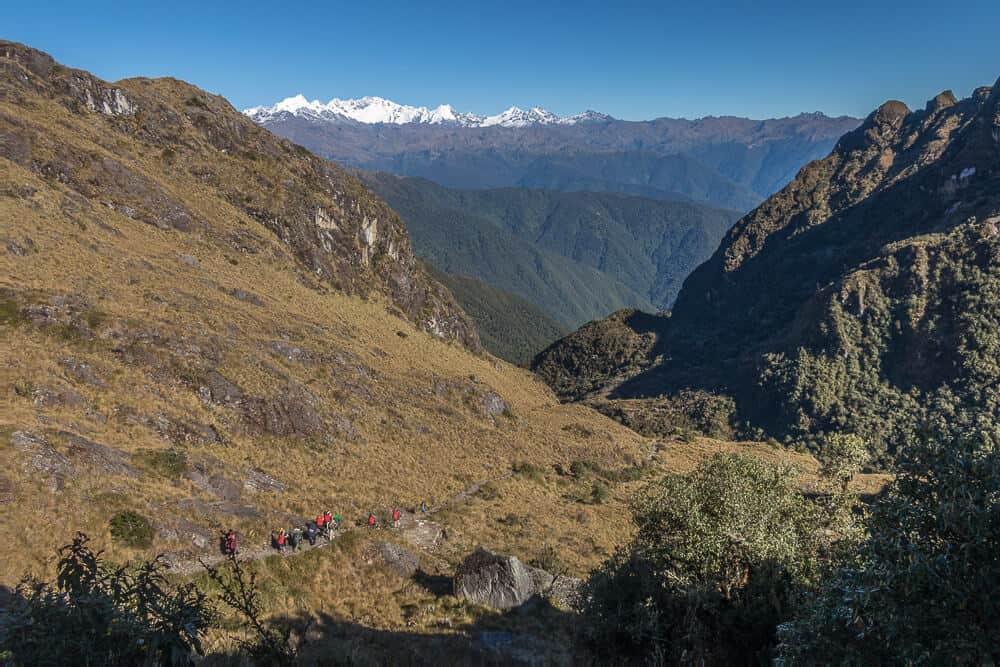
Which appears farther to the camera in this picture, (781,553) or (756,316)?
(756,316)

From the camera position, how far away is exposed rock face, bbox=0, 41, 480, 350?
2608 inches

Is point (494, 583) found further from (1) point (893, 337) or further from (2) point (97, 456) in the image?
(1) point (893, 337)

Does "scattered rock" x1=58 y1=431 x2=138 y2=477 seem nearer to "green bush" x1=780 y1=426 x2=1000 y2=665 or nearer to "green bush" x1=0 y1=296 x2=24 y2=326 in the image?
"green bush" x1=0 y1=296 x2=24 y2=326

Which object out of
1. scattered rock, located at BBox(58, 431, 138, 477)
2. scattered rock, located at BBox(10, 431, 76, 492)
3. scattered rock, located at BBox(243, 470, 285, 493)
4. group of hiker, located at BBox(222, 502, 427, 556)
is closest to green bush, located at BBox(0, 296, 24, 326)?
scattered rock, located at BBox(58, 431, 138, 477)

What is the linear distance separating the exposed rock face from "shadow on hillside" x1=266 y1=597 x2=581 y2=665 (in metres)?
51.6

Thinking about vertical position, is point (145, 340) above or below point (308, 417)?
above

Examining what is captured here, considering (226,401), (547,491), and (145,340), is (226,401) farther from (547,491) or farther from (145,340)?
(547,491)

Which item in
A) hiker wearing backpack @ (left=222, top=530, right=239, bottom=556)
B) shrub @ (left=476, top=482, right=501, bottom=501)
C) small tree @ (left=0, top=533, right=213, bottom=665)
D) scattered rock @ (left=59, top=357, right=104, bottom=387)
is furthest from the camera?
shrub @ (left=476, top=482, right=501, bottom=501)

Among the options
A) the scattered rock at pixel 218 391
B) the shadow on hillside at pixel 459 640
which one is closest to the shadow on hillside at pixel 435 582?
the shadow on hillside at pixel 459 640

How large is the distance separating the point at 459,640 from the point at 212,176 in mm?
95287

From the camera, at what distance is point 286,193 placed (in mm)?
100125

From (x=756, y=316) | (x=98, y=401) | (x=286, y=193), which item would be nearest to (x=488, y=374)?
(x=286, y=193)

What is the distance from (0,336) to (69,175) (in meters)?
43.0

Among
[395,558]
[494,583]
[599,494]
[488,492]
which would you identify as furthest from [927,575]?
[599,494]
